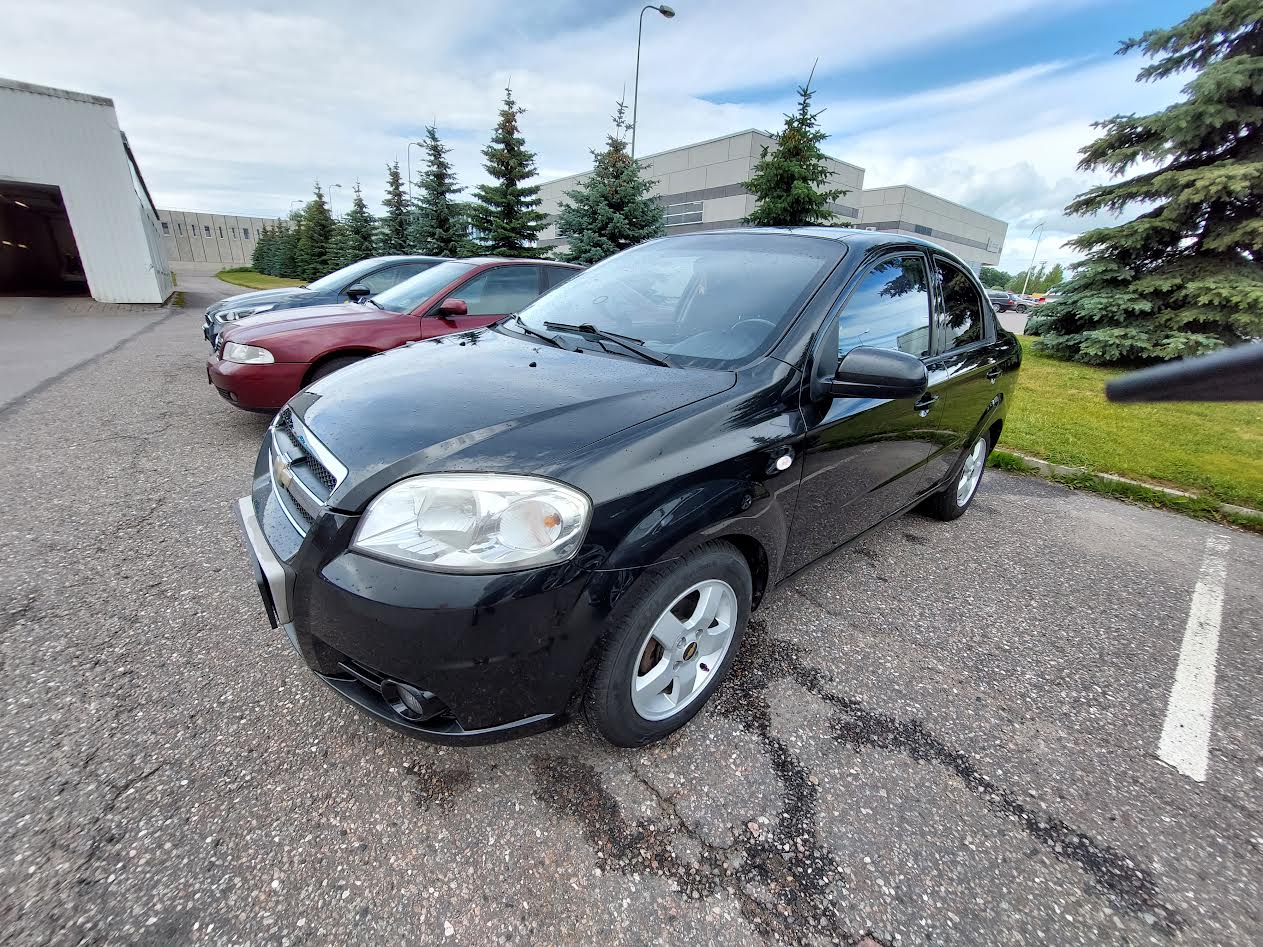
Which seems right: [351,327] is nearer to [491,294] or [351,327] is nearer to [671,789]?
[491,294]

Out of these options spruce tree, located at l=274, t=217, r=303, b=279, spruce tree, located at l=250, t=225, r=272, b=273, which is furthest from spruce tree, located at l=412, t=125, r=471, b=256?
spruce tree, located at l=250, t=225, r=272, b=273

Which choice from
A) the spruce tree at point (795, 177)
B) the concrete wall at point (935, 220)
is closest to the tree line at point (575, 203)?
the spruce tree at point (795, 177)

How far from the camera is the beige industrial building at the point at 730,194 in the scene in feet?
104

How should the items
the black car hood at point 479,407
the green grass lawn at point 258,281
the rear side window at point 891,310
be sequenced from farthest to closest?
the green grass lawn at point 258,281, the rear side window at point 891,310, the black car hood at point 479,407

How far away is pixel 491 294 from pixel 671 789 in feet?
15.4

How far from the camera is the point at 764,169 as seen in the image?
488 inches

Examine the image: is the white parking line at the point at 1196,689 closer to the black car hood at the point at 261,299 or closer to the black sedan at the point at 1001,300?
the black sedan at the point at 1001,300

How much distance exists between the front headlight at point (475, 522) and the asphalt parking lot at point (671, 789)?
0.83 metres

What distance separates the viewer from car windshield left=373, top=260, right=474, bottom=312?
502 cm

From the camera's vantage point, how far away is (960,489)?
151 inches

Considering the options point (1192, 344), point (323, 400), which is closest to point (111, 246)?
point (323, 400)

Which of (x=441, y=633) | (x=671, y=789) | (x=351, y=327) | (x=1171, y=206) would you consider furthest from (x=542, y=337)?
(x=1171, y=206)

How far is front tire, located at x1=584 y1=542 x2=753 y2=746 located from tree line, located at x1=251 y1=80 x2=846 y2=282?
10242 mm

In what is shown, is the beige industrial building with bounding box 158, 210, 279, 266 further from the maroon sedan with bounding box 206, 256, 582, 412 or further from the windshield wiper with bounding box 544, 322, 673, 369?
the windshield wiper with bounding box 544, 322, 673, 369
